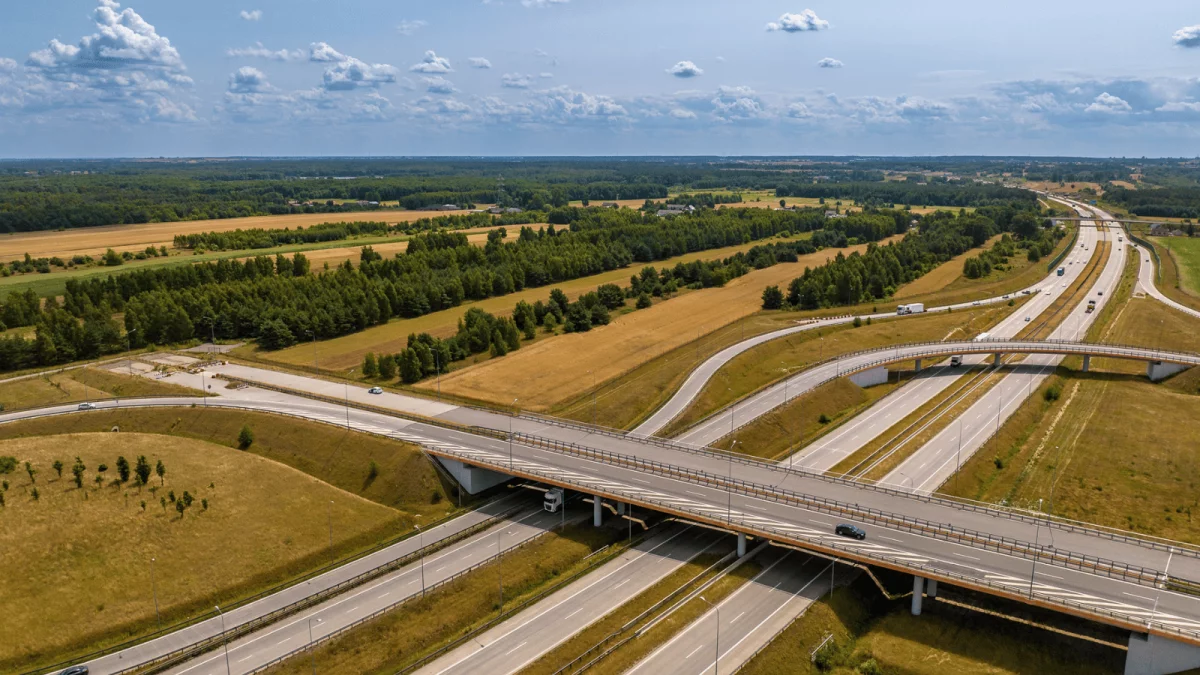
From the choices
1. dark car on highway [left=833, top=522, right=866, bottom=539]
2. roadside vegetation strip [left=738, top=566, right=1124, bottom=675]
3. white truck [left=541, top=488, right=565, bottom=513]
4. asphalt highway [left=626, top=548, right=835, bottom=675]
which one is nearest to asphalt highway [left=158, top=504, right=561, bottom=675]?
white truck [left=541, top=488, right=565, bottom=513]

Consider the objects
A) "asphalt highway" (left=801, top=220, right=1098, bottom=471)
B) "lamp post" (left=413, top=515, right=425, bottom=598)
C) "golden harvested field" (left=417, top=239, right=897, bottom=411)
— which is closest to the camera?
"lamp post" (left=413, top=515, right=425, bottom=598)

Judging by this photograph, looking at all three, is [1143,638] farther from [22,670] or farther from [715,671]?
[22,670]

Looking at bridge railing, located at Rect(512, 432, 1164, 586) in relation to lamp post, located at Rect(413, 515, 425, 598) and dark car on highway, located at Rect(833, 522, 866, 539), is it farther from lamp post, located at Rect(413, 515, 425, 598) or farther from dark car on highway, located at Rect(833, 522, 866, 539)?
lamp post, located at Rect(413, 515, 425, 598)

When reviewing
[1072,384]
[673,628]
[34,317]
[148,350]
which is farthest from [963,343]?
[34,317]

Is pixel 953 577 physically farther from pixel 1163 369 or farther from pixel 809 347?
pixel 1163 369

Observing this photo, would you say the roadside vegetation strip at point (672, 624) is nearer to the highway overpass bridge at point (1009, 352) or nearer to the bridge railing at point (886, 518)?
the bridge railing at point (886, 518)

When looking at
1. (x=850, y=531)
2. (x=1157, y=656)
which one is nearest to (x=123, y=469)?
(x=850, y=531)
